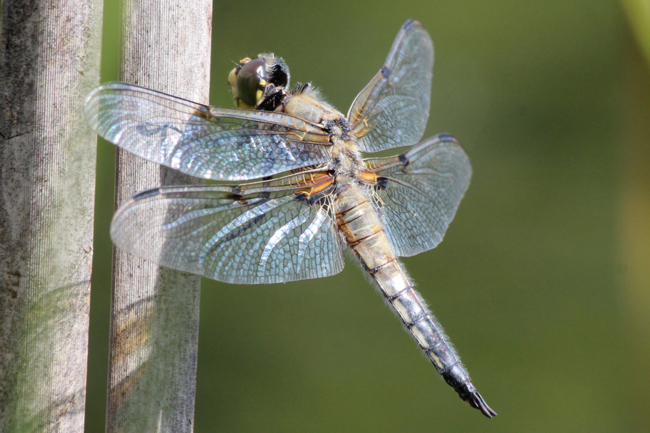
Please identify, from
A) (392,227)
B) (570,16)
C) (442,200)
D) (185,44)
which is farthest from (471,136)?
(185,44)

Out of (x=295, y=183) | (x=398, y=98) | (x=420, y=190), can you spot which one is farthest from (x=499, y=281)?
(x=295, y=183)

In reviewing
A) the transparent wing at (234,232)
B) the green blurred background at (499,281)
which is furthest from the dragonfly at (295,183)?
the green blurred background at (499,281)

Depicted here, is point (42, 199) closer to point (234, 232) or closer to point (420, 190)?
point (234, 232)

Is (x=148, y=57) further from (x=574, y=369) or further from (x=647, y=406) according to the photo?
(x=647, y=406)

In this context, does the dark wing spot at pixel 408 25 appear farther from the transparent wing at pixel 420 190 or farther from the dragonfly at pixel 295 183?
the transparent wing at pixel 420 190

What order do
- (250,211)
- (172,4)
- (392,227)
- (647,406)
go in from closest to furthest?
(172,4)
(250,211)
(392,227)
(647,406)

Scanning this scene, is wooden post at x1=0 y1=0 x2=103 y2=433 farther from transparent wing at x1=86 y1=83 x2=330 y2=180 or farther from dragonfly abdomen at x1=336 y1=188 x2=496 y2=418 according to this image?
dragonfly abdomen at x1=336 y1=188 x2=496 y2=418

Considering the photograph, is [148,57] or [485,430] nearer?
[148,57]
